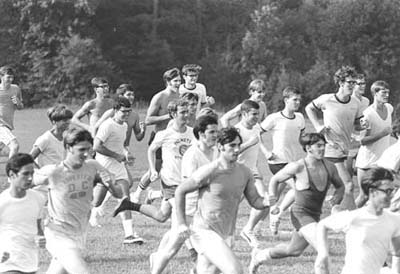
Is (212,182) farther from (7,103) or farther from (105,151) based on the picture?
(7,103)

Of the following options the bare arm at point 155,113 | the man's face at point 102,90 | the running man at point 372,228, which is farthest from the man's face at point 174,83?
the running man at point 372,228

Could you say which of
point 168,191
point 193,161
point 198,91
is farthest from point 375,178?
point 198,91

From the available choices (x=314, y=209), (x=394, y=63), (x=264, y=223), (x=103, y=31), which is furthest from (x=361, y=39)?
(x=314, y=209)

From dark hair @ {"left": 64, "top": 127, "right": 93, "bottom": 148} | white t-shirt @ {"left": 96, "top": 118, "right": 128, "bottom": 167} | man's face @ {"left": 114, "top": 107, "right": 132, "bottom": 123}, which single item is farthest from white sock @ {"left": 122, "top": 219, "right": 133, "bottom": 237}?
dark hair @ {"left": 64, "top": 127, "right": 93, "bottom": 148}

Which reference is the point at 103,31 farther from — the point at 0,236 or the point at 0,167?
the point at 0,236

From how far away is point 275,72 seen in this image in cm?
7706

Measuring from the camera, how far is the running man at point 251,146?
484 inches

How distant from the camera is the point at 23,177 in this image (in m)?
8.11

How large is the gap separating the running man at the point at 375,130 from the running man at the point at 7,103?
6072 mm

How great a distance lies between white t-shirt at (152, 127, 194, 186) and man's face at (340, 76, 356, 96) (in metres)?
3.18

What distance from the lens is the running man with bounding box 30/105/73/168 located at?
1088 centimetres

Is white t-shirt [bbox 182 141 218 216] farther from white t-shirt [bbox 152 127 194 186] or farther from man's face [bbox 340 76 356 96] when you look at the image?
man's face [bbox 340 76 356 96]

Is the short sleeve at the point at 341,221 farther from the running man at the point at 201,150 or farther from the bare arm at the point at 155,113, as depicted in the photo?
the bare arm at the point at 155,113

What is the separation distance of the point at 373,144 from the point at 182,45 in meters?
64.9
